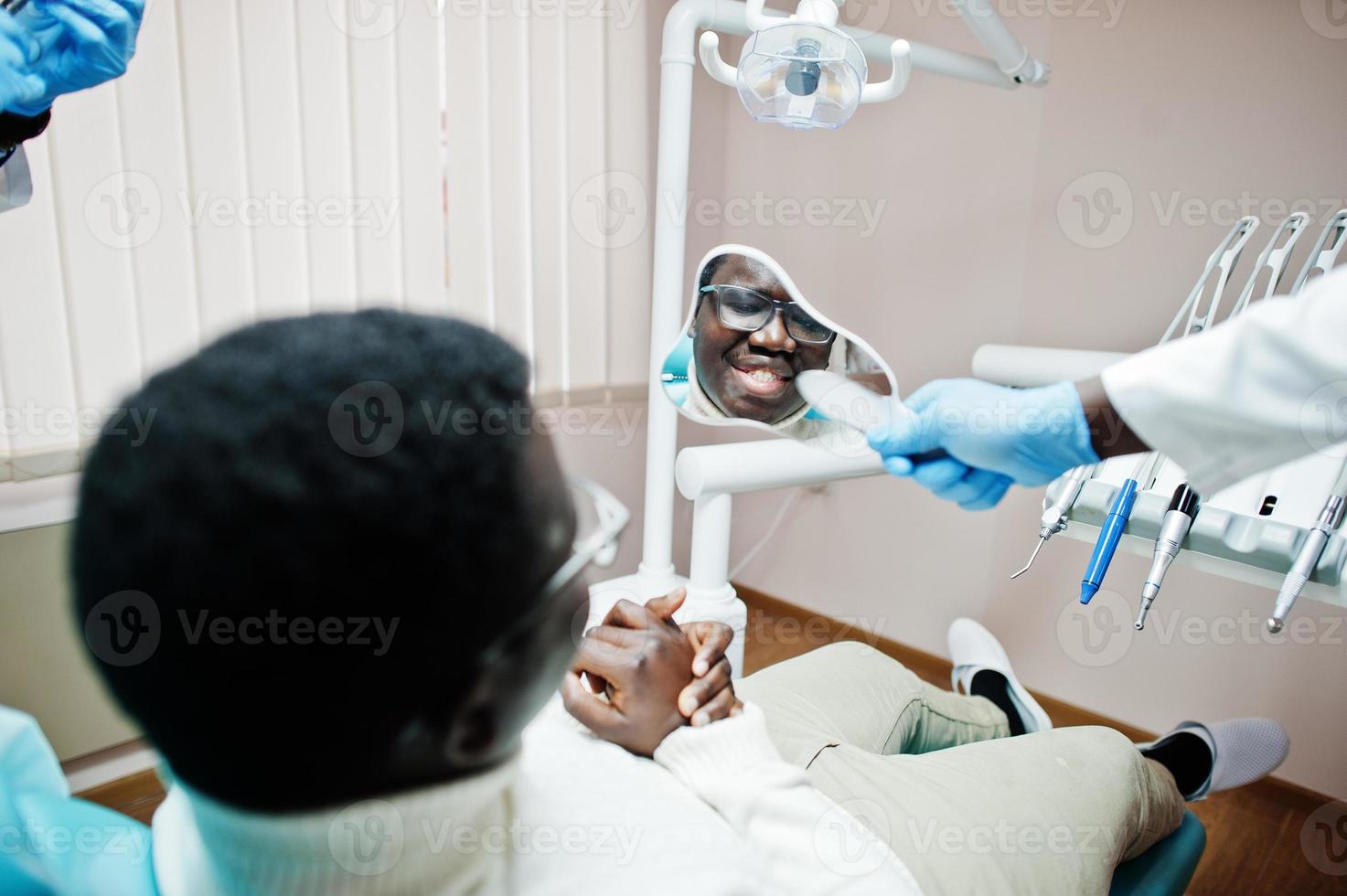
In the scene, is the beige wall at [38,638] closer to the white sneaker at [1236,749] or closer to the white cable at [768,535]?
the white cable at [768,535]

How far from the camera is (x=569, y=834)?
0.57m

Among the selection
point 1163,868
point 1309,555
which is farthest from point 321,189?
point 1163,868

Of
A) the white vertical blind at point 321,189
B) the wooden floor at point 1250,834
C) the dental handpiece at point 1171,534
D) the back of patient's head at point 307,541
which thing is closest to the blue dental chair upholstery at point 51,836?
the back of patient's head at point 307,541

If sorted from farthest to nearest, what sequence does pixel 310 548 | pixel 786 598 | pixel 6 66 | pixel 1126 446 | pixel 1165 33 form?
pixel 786 598
pixel 1165 33
pixel 6 66
pixel 1126 446
pixel 310 548

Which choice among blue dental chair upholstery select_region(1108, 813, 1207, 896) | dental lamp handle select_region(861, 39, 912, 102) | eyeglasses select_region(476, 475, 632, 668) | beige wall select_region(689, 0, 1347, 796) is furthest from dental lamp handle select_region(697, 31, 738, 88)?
blue dental chair upholstery select_region(1108, 813, 1207, 896)

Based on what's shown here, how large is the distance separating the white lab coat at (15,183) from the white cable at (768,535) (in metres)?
1.89

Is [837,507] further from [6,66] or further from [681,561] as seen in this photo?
[6,66]

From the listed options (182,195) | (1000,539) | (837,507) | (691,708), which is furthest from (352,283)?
Answer: (1000,539)

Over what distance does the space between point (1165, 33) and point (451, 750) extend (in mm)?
1958

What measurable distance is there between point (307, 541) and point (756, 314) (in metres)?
0.81

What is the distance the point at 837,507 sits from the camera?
232 cm

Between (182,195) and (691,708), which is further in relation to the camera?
(182,195)

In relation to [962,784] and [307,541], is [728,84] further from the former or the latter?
[307,541]

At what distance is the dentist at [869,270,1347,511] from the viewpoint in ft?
2.02
